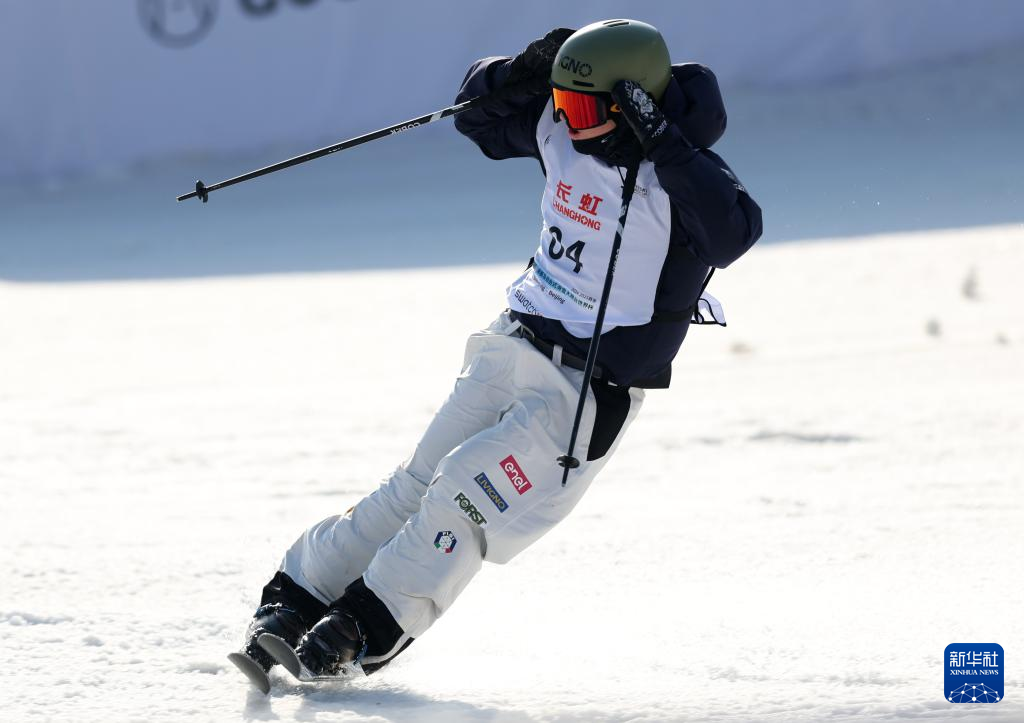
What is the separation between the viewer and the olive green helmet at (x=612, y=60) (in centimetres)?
288

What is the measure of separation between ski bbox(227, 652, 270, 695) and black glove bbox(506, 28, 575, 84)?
1389 mm

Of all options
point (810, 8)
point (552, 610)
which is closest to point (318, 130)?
point (810, 8)

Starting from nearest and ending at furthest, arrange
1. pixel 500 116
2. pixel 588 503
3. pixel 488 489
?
1. pixel 488 489
2. pixel 500 116
3. pixel 588 503

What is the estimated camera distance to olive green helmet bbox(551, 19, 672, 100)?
2.88 metres

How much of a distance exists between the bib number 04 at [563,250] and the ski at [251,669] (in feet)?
3.45

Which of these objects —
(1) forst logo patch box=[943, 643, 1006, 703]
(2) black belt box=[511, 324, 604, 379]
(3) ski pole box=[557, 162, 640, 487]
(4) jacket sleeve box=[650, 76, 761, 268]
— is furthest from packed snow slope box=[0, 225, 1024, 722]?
(4) jacket sleeve box=[650, 76, 761, 268]

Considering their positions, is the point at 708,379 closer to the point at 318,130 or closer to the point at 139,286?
the point at 139,286

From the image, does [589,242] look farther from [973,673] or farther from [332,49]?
[332,49]

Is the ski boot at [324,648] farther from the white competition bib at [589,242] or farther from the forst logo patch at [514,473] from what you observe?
the white competition bib at [589,242]

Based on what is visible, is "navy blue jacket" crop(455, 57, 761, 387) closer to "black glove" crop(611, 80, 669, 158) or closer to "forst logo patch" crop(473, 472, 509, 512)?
"black glove" crop(611, 80, 669, 158)

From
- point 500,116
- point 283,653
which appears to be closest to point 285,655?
point 283,653

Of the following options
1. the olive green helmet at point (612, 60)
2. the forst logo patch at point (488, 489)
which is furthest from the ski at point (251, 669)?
the olive green helmet at point (612, 60)

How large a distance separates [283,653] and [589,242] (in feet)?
3.45

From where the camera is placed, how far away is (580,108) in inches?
115
